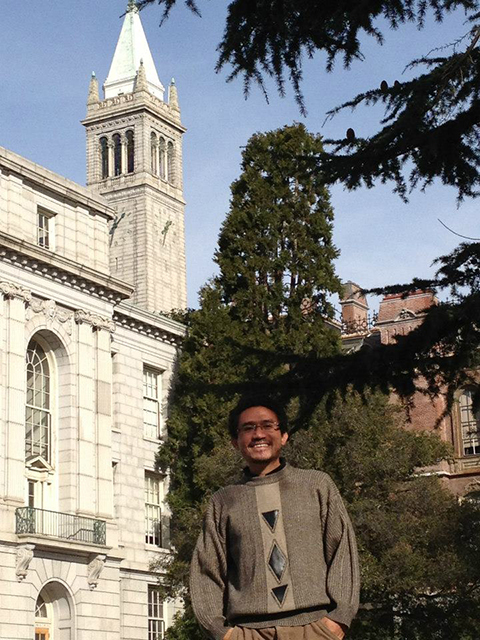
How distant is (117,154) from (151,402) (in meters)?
63.9

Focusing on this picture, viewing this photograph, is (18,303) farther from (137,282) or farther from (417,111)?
(137,282)

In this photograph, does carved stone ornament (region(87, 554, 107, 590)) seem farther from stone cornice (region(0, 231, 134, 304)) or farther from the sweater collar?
the sweater collar

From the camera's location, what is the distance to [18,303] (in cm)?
3797

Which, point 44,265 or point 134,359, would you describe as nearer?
point 44,265

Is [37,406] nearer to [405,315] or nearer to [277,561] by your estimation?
[405,315]

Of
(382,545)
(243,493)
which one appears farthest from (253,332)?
(243,493)

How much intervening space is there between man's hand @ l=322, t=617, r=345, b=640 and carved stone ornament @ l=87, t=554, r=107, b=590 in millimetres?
33233

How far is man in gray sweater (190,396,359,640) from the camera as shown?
21.8 ft

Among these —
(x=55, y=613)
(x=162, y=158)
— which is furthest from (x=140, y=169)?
(x=55, y=613)

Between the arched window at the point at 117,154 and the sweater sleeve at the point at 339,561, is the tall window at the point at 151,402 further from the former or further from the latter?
the arched window at the point at 117,154

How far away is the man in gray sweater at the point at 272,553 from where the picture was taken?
21.8 ft

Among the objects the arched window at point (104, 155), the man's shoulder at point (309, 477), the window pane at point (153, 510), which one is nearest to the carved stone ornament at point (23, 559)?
the window pane at point (153, 510)

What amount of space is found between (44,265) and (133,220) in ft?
213

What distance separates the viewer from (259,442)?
692cm
